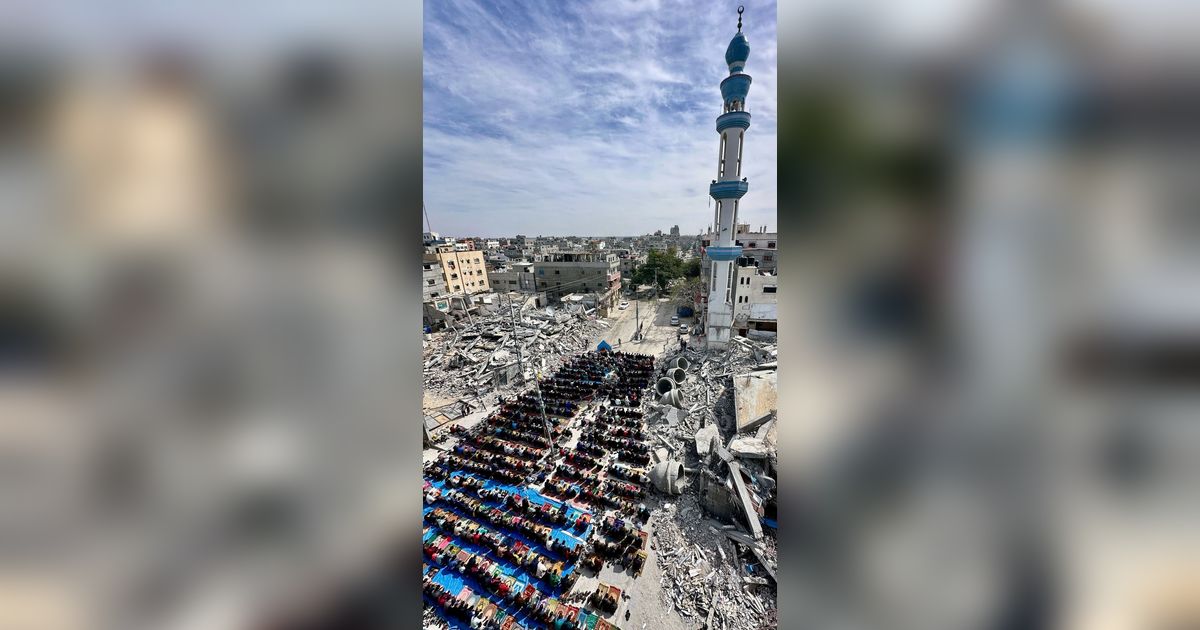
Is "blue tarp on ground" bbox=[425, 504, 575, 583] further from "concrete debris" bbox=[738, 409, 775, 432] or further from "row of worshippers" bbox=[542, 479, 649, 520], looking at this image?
"concrete debris" bbox=[738, 409, 775, 432]

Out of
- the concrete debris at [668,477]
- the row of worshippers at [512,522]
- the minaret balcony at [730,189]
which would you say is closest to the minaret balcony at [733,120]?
the minaret balcony at [730,189]

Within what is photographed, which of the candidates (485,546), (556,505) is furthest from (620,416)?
(485,546)

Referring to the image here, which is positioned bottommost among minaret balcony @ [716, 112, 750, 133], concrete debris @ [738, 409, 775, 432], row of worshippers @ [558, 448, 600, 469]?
row of worshippers @ [558, 448, 600, 469]

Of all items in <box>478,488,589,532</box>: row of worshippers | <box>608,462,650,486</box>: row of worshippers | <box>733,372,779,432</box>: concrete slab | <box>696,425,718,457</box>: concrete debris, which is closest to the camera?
<box>478,488,589,532</box>: row of worshippers

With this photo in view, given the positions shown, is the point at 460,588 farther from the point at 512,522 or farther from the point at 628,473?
the point at 628,473

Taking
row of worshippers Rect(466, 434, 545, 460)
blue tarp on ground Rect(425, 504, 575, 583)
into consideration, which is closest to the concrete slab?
blue tarp on ground Rect(425, 504, 575, 583)

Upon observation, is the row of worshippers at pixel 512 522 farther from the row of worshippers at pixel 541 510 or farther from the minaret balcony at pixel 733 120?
the minaret balcony at pixel 733 120

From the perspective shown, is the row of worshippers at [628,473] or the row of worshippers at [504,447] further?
the row of worshippers at [504,447]
